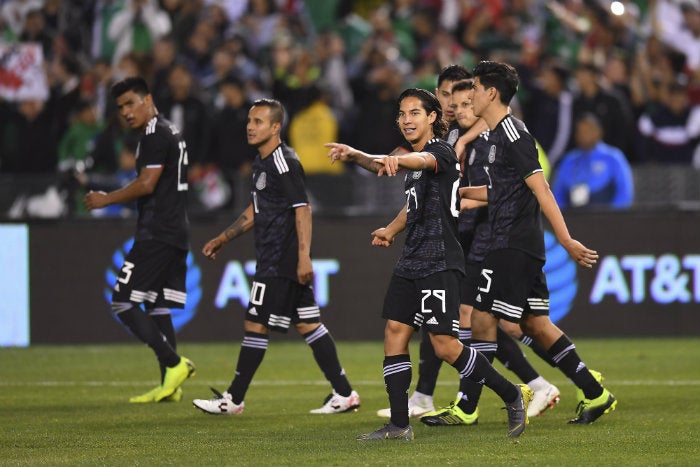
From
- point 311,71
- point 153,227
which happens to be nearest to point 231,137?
point 311,71

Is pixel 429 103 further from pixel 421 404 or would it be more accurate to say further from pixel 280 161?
pixel 421 404

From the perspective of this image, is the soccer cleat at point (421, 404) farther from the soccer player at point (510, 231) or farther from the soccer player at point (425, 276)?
the soccer player at point (425, 276)

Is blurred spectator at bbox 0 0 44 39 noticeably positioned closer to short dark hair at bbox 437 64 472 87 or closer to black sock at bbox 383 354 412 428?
short dark hair at bbox 437 64 472 87

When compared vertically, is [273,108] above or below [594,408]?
above

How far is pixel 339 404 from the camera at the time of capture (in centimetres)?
1008

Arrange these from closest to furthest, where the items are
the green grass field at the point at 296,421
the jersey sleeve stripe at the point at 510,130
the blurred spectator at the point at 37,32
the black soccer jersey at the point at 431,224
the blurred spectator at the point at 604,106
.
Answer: the green grass field at the point at 296,421 → the black soccer jersey at the point at 431,224 → the jersey sleeve stripe at the point at 510,130 → the blurred spectator at the point at 604,106 → the blurred spectator at the point at 37,32

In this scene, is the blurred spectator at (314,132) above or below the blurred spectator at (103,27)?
below

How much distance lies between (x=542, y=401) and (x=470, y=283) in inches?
38.3

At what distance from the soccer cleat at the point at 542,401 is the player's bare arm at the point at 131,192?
342cm

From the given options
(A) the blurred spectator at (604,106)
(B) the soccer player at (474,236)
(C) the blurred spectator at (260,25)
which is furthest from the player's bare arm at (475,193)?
(C) the blurred spectator at (260,25)

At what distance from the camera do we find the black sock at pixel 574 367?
923 cm

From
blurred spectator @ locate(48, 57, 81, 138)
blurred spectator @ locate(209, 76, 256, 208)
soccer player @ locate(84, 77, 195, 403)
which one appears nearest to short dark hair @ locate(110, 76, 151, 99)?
soccer player @ locate(84, 77, 195, 403)

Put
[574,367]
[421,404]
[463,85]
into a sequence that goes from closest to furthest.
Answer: [574,367], [463,85], [421,404]

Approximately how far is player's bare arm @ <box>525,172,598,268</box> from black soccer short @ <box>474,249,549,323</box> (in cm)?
47
